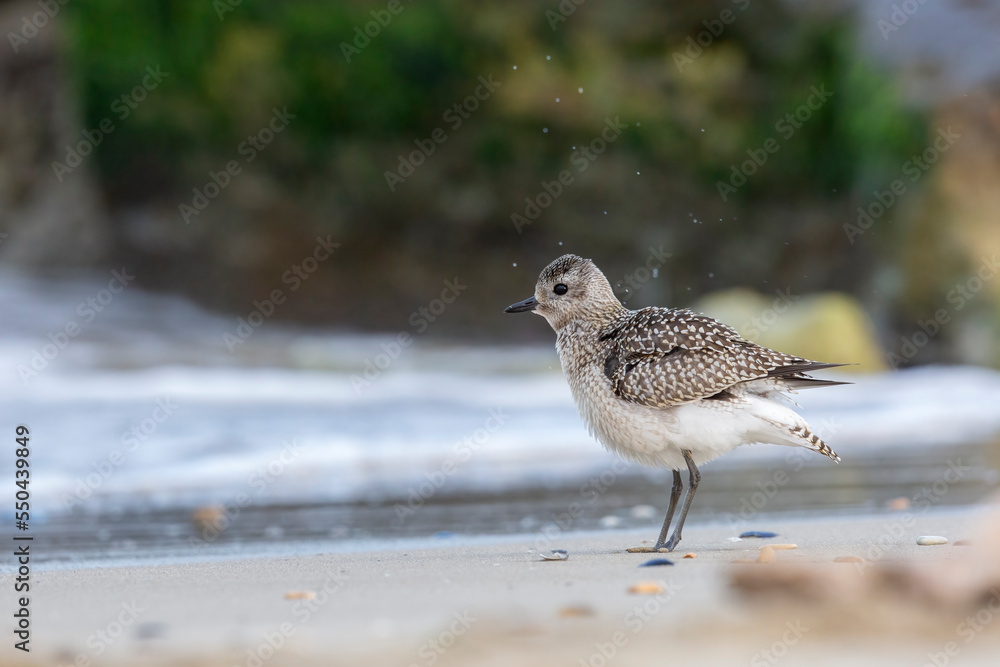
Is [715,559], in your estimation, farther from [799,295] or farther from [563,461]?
[799,295]

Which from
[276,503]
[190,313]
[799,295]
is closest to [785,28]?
[799,295]

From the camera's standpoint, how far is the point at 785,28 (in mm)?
17594
